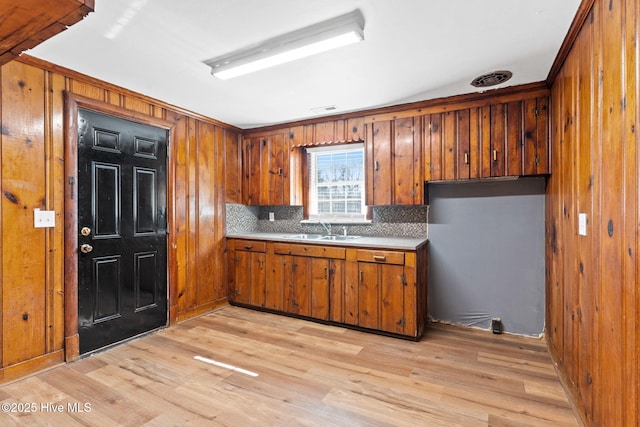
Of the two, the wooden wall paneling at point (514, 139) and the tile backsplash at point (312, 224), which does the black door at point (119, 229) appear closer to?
the tile backsplash at point (312, 224)

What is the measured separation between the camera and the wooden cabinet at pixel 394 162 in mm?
3328

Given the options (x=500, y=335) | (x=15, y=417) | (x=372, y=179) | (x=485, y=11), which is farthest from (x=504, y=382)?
(x=15, y=417)

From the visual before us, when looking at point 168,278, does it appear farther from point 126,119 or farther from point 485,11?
point 485,11

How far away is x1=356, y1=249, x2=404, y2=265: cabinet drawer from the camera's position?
303cm

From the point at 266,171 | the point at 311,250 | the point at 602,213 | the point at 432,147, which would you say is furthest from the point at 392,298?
the point at 266,171

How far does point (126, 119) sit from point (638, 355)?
3.92 m

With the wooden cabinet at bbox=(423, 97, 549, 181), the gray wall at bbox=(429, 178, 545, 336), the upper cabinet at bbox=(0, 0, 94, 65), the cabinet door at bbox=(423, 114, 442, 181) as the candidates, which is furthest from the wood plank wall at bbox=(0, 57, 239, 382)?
the gray wall at bbox=(429, 178, 545, 336)

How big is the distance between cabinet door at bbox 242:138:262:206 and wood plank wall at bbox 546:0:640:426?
11.1 ft

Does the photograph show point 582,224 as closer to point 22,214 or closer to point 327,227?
point 327,227

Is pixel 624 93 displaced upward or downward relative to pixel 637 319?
upward

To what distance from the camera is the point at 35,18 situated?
90cm

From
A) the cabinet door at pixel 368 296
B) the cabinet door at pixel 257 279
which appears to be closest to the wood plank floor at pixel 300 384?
the cabinet door at pixel 368 296

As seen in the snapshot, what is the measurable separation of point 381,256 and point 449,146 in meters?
1.35

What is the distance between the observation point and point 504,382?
2.25 meters
